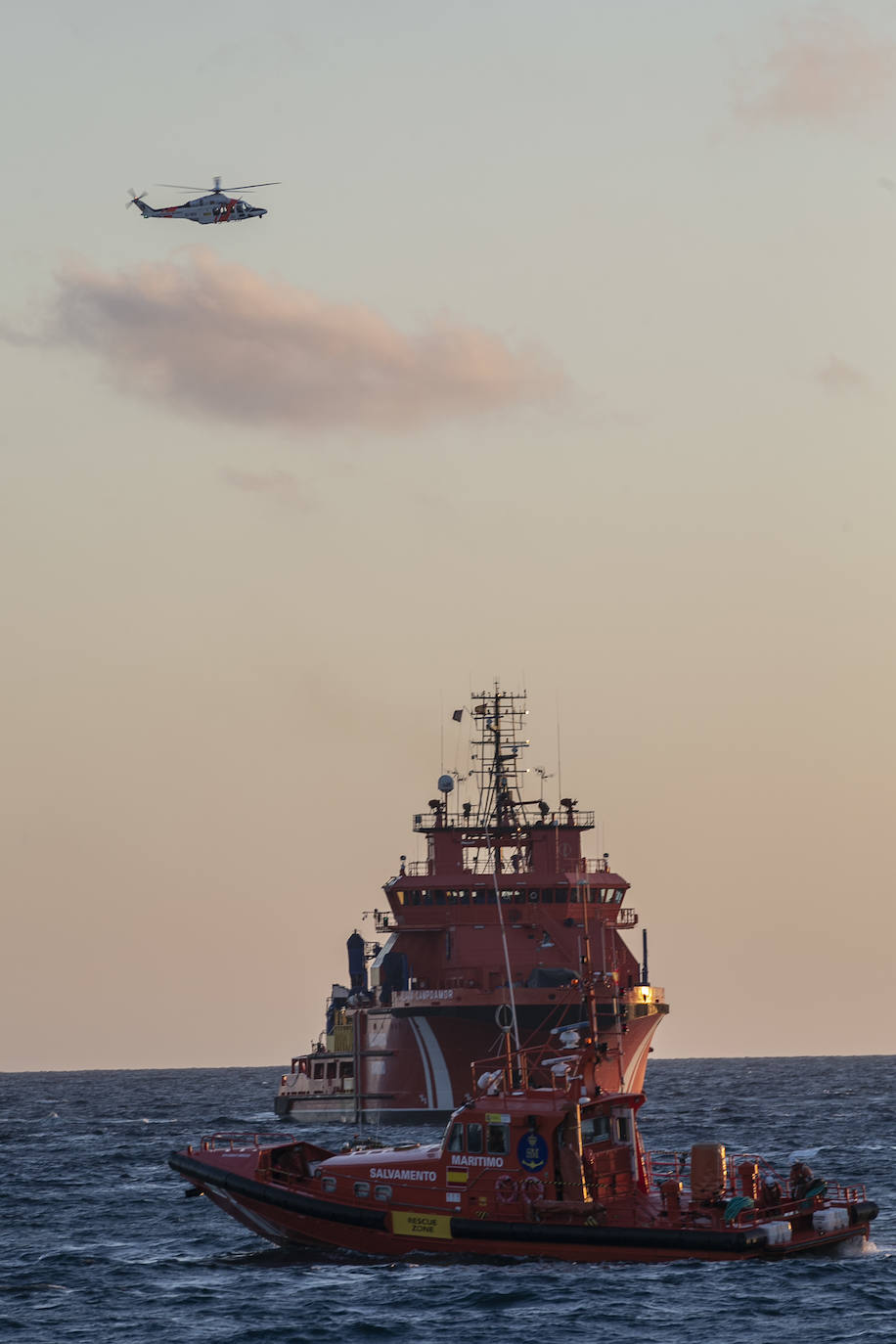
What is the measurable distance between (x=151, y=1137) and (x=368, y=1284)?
48992 millimetres

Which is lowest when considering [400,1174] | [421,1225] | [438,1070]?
[421,1225]

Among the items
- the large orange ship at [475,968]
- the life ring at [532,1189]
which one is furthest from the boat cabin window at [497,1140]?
the large orange ship at [475,968]

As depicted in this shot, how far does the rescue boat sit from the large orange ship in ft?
102

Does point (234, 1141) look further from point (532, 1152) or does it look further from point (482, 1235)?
point (532, 1152)

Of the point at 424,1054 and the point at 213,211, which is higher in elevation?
the point at 213,211

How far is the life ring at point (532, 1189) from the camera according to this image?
37.5 m

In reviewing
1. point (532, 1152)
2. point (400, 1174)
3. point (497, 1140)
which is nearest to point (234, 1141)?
point (400, 1174)

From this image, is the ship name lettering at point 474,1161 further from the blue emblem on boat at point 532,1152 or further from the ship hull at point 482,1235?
the ship hull at point 482,1235

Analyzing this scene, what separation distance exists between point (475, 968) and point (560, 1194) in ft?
131

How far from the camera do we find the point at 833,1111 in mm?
103000

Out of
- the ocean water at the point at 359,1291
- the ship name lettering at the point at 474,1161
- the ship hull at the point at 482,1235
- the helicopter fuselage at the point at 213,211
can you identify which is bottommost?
the ocean water at the point at 359,1291

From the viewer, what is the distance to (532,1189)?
123 feet

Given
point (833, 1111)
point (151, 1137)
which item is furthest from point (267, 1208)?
point (833, 1111)

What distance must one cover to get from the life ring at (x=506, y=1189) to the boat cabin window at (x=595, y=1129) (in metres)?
1.50
